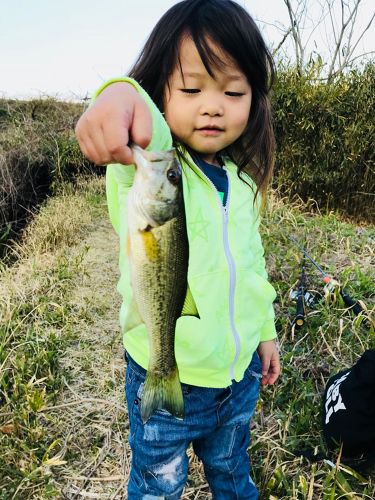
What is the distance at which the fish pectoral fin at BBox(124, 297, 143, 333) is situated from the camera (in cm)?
128

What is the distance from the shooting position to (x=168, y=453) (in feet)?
5.30

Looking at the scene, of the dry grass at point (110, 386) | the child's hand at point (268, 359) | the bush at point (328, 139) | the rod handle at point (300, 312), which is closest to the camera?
the child's hand at point (268, 359)

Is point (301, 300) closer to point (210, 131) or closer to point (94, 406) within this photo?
point (94, 406)

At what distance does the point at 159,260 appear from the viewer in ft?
3.79

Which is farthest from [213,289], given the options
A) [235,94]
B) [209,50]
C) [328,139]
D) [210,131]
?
[328,139]

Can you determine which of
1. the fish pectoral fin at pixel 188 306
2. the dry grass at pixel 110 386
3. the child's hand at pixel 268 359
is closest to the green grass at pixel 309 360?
the dry grass at pixel 110 386

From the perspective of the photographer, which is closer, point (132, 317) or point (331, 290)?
point (132, 317)

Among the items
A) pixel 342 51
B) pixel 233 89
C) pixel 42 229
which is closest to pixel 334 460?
pixel 233 89

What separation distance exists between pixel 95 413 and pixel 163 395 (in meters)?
1.74

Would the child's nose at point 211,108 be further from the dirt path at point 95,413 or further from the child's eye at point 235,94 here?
the dirt path at point 95,413

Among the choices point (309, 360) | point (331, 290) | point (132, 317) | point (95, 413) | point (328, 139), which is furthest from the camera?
point (328, 139)

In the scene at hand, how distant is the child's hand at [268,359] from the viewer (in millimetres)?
1977

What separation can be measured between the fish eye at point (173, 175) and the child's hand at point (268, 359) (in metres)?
1.13

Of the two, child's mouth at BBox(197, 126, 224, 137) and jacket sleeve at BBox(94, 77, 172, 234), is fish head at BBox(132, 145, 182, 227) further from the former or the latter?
child's mouth at BBox(197, 126, 224, 137)
